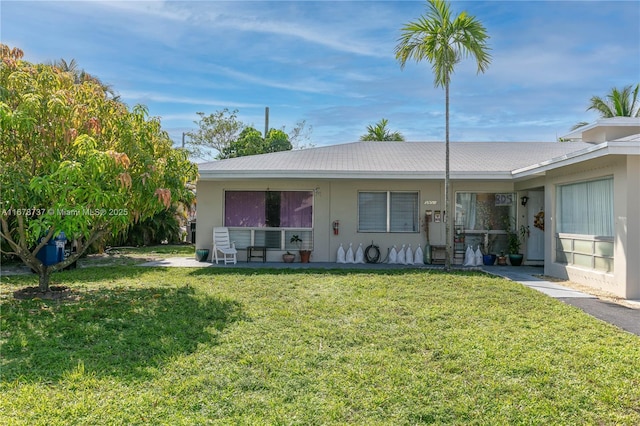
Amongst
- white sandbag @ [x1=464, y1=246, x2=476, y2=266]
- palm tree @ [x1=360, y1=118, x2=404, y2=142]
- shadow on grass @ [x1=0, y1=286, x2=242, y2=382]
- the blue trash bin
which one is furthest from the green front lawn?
palm tree @ [x1=360, y1=118, x2=404, y2=142]

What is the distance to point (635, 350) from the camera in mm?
4215

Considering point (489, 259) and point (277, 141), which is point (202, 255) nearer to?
point (489, 259)

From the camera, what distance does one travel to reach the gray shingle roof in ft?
35.3

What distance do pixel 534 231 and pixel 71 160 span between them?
11.4m

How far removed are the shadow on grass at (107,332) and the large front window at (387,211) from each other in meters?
6.15

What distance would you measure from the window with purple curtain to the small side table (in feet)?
2.22

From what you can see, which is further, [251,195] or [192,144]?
[192,144]

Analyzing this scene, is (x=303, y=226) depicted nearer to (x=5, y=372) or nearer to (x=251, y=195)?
(x=251, y=195)

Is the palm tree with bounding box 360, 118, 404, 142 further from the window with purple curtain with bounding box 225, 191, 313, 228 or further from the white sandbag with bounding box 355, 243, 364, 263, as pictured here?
the white sandbag with bounding box 355, 243, 364, 263

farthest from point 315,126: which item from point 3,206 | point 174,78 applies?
point 3,206

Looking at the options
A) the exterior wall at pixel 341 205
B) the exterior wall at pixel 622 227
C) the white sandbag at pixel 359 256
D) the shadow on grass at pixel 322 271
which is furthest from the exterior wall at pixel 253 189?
the exterior wall at pixel 622 227

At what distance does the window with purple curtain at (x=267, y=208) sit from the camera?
12.1 meters

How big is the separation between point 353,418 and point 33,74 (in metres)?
6.97

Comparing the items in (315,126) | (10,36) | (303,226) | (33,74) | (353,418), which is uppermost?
(315,126)
